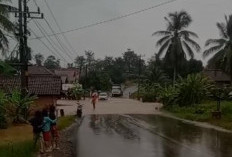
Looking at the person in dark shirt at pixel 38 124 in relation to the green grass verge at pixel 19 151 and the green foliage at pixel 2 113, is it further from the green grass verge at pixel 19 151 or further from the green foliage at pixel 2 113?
the green foliage at pixel 2 113

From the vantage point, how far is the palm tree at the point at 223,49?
59562 millimetres

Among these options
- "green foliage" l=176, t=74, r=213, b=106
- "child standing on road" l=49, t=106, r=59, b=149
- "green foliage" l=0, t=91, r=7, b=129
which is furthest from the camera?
"green foliage" l=176, t=74, r=213, b=106

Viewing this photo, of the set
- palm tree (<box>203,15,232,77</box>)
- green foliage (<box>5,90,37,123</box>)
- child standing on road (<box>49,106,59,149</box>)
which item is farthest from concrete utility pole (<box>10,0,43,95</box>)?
palm tree (<box>203,15,232,77</box>)

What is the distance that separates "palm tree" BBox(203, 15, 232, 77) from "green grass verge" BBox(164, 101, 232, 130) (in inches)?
512

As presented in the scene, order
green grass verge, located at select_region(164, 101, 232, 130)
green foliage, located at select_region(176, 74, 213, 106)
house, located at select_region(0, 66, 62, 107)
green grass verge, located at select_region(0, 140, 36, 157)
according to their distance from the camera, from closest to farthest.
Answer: green grass verge, located at select_region(0, 140, 36, 157) → green grass verge, located at select_region(164, 101, 232, 130) → house, located at select_region(0, 66, 62, 107) → green foliage, located at select_region(176, 74, 213, 106)

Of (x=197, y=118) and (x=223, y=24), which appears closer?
(x=197, y=118)

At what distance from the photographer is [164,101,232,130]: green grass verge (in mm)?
34872

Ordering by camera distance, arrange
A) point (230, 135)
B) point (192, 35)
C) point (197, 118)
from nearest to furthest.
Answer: point (230, 135) → point (197, 118) → point (192, 35)

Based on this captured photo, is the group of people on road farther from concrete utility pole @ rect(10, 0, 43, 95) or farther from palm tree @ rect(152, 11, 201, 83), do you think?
palm tree @ rect(152, 11, 201, 83)

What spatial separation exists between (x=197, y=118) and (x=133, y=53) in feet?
403

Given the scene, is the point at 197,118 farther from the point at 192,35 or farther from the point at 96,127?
the point at 192,35

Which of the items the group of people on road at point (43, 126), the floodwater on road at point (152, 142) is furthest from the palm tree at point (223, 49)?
the group of people on road at point (43, 126)

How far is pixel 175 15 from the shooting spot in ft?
242

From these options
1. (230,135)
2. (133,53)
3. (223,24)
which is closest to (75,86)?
(223,24)
